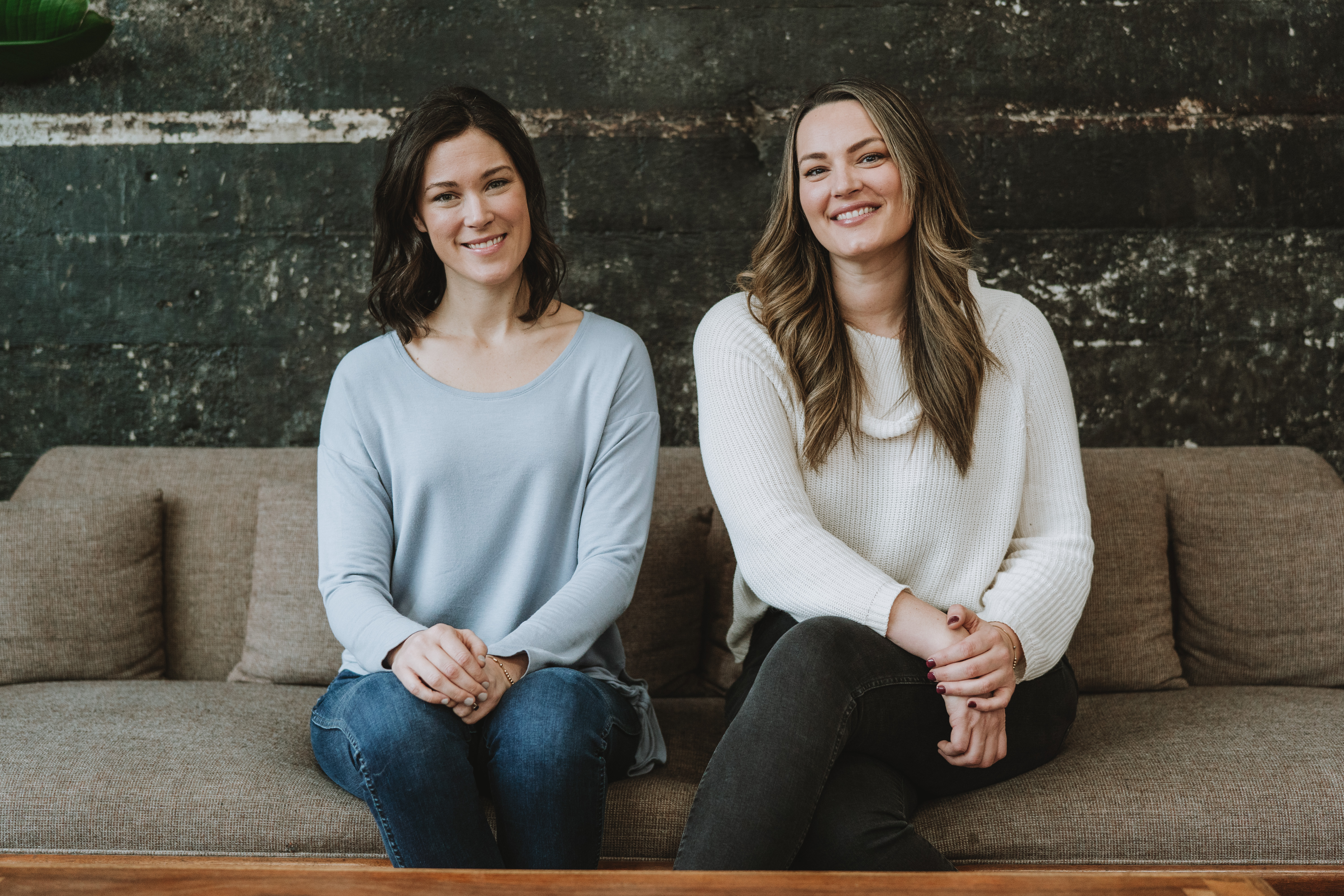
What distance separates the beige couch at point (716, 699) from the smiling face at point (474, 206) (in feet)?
2.05

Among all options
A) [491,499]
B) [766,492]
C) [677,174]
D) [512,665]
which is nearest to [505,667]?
[512,665]

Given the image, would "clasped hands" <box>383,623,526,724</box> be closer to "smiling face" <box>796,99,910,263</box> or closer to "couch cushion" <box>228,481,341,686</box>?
"couch cushion" <box>228,481,341,686</box>

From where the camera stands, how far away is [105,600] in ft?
6.34

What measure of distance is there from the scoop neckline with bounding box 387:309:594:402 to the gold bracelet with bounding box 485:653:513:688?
418 millimetres

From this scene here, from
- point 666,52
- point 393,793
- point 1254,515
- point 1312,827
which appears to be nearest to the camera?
point 393,793

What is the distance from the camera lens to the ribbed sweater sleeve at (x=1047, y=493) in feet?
4.85

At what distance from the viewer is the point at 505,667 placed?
4.56ft

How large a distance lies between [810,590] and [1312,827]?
0.77 meters

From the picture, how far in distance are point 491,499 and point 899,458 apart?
0.64 meters

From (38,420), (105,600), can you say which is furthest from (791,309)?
(38,420)

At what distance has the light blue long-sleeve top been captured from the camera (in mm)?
1544

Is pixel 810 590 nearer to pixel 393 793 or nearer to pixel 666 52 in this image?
pixel 393 793

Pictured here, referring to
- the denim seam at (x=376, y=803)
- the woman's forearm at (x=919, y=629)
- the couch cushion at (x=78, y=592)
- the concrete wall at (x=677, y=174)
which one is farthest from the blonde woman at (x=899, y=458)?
the couch cushion at (x=78, y=592)

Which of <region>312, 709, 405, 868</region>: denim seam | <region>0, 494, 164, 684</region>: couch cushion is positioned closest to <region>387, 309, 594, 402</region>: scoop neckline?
<region>312, 709, 405, 868</region>: denim seam
